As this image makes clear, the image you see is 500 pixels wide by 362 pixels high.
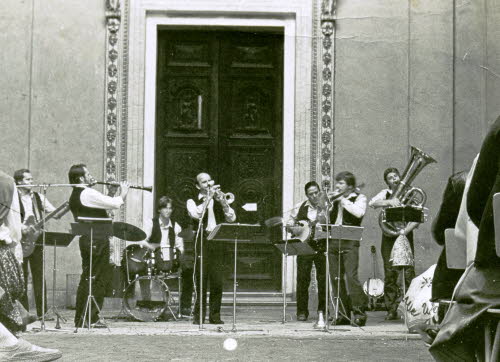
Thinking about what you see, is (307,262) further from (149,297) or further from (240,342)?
(240,342)

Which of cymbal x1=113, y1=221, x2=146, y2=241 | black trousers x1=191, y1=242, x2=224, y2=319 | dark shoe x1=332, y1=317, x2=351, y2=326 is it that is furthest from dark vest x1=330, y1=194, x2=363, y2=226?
cymbal x1=113, y1=221, x2=146, y2=241

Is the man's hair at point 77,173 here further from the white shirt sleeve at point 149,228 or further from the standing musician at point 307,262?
the standing musician at point 307,262

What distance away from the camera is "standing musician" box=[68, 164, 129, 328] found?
40.5 feet

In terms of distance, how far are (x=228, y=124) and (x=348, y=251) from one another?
3.91 metres

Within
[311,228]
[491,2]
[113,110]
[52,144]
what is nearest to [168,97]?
[113,110]

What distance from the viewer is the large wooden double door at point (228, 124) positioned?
16203 millimetres

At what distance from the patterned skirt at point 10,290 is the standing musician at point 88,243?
3.14m

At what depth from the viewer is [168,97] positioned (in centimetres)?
1630

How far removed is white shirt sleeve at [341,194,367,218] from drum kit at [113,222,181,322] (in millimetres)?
2623

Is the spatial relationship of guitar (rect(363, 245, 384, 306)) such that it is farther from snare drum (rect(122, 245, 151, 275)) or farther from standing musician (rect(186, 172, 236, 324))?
snare drum (rect(122, 245, 151, 275))

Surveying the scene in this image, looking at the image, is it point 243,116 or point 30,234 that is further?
point 243,116

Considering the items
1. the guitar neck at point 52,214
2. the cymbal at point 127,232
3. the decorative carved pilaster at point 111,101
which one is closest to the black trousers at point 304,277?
the cymbal at point 127,232

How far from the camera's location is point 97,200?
40.5 feet

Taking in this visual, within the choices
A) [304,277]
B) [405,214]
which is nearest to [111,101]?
[304,277]
